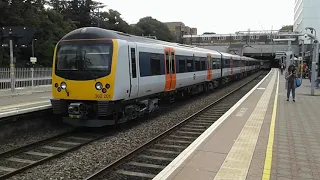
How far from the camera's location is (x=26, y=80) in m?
21.2

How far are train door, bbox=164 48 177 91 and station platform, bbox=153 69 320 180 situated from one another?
3140 millimetres

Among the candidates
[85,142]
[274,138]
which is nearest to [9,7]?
[85,142]

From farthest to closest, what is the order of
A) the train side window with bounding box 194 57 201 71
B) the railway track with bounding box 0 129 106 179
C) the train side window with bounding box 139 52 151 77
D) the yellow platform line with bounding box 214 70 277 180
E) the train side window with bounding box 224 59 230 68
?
the train side window with bounding box 224 59 230 68 < the train side window with bounding box 194 57 201 71 < the train side window with bounding box 139 52 151 77 < the railway track with bounding box 0 129 106 179 < the yellow platform line with bounding box 214 70 277 180

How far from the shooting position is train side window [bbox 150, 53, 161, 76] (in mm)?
11383

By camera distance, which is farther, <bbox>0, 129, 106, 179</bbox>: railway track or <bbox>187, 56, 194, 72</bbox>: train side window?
<bbox>187, 56, 194, 72</bbox>: train side window

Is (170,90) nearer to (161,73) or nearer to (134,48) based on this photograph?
(161,73)

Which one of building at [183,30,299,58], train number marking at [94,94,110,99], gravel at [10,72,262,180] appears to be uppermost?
building at [183,30,299,58]

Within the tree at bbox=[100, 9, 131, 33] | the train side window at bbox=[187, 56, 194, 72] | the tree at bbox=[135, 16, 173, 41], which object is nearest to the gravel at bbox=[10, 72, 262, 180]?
the train side window at bbox=[187, 56, 194, 72]

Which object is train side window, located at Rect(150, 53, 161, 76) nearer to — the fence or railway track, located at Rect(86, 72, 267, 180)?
railway track, located at Rect(86, 72, 267, 180)

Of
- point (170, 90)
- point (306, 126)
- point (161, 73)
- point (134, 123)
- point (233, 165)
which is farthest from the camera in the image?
point (170, 90)

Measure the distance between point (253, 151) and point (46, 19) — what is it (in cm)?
4792

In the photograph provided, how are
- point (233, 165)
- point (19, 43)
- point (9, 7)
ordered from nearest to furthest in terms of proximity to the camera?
1. point (233, 165)
2. point (19, 43)
3. point (9, 7)

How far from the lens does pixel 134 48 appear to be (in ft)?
33.1

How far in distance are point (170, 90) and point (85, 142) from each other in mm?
5704
